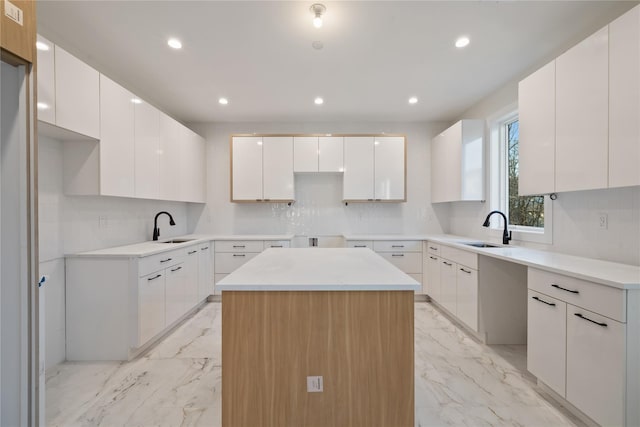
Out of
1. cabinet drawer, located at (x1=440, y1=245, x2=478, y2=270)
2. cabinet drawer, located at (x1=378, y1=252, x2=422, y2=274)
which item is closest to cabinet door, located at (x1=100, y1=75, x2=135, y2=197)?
cabinet drawer, located at (x1=378, y1=252, x2=422, y2=274)

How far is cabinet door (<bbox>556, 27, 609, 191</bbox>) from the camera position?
167cm

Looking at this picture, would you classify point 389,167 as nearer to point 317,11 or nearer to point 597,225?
point 597,225

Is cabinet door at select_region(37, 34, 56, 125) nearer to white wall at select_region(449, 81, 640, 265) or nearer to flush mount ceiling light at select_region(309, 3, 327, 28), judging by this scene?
flush mount ceiling light at select_region(309, 3, 327, 28)

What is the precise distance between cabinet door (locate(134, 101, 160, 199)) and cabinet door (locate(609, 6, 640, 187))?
3.68m

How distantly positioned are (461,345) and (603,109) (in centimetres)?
213

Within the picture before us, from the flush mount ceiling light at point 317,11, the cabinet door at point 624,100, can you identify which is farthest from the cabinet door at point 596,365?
the flush mount ceiling light at point 317,11

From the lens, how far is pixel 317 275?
4.78 ft

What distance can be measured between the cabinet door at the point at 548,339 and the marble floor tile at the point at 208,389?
0.19 metres

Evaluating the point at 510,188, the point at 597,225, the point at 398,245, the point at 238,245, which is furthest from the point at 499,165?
the point at 238,245

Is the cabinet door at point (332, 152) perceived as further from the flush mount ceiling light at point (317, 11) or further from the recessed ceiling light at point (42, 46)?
the recessed ceiling light at point (42, 46)

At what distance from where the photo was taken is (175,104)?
364cm

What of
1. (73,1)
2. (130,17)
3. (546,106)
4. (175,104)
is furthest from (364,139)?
(73,1)

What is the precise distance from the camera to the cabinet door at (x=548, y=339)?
5.52 feet

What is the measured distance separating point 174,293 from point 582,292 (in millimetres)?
3322
